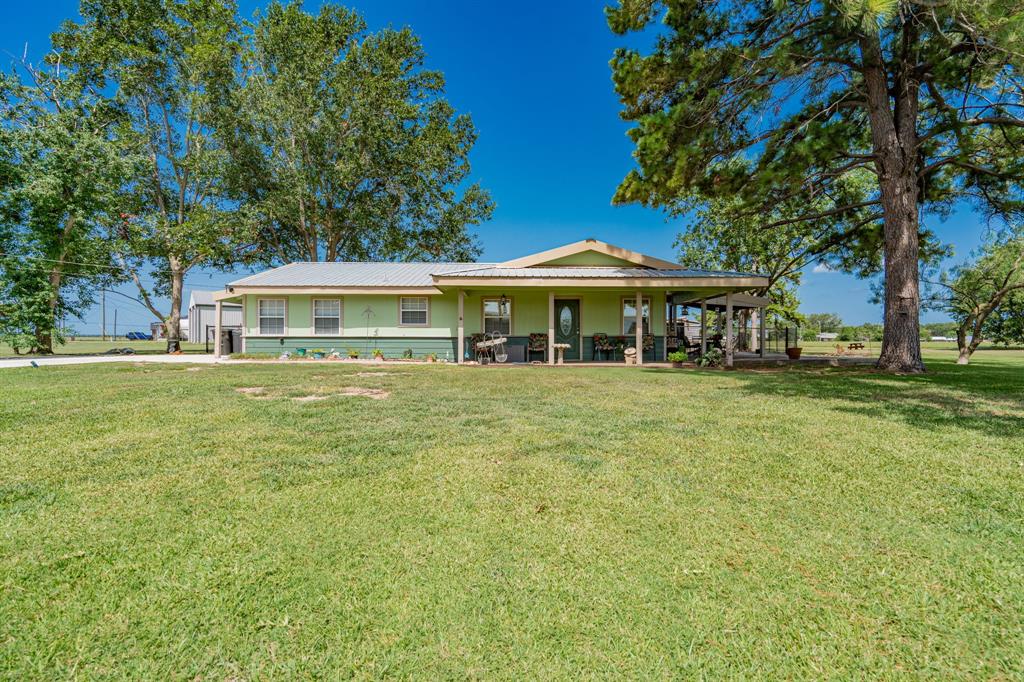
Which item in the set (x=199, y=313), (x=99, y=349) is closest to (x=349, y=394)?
(x=99, y=349)

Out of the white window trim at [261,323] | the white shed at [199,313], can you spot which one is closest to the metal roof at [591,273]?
the white window trim at [261,323]

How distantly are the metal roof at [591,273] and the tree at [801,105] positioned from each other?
236 centimetres

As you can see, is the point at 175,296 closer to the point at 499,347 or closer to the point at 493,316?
the point at 493,316

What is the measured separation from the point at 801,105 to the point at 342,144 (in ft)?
67.3

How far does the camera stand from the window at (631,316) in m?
14.8

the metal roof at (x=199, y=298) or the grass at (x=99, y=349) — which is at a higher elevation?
the metal roof at (x=199, y=298)

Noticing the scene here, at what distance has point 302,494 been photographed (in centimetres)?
292

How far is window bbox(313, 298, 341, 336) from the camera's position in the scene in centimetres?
1546

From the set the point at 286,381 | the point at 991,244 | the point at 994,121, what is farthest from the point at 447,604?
the point at 991,244

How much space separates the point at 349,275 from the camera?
16.5 metres

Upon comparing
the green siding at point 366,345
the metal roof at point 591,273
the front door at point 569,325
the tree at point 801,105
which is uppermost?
the tree at point 801,105

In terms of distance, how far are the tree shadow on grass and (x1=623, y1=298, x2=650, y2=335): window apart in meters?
4.72

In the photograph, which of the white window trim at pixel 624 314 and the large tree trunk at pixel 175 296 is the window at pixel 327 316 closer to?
the white window trim at pixel 624 314

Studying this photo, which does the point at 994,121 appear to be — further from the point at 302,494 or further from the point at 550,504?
the point at 302,494
